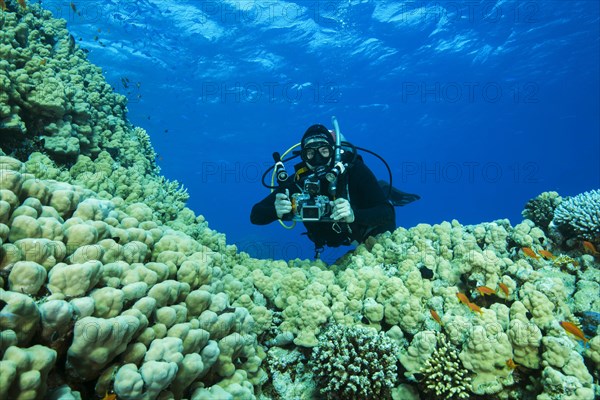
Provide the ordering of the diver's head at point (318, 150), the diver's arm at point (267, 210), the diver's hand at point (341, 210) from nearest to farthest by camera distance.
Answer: the diver's hand at point (341, 210)
the diver's head at point (318, 150)
the diver's arm at point (267, 210)

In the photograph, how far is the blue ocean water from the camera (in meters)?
20.4

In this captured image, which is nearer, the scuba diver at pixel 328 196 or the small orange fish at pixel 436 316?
the small orange fish at pixel 436 316

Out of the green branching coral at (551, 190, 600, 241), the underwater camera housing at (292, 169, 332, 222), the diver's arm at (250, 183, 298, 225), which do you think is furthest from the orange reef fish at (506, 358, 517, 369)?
the diver's arm at (250, 183, 298, 225)

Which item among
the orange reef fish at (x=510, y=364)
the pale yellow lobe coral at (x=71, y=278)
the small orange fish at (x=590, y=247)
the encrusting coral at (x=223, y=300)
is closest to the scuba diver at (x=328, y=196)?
the encrusting coral at (x=223, y=300)

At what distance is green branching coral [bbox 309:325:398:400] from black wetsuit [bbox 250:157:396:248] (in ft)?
7.32

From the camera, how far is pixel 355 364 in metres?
3.01

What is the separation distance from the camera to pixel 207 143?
4909 cm

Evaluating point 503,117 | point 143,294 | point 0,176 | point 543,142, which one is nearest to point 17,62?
point 0,176

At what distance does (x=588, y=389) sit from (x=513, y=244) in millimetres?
2590

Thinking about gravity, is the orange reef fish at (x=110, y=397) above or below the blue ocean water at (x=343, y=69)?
below

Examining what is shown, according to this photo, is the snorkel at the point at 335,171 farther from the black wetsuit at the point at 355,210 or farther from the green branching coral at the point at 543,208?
the green branching coral at the point at 543,208

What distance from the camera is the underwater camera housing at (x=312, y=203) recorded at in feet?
15.4

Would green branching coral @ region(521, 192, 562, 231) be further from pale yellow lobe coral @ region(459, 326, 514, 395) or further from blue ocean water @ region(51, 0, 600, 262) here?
blue ocean water @ region(51, 0, 600, 262)

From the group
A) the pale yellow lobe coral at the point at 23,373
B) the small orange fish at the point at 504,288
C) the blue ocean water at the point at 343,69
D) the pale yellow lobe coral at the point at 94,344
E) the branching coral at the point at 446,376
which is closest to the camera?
the pale yellow lobe coral at the point at 23,373
